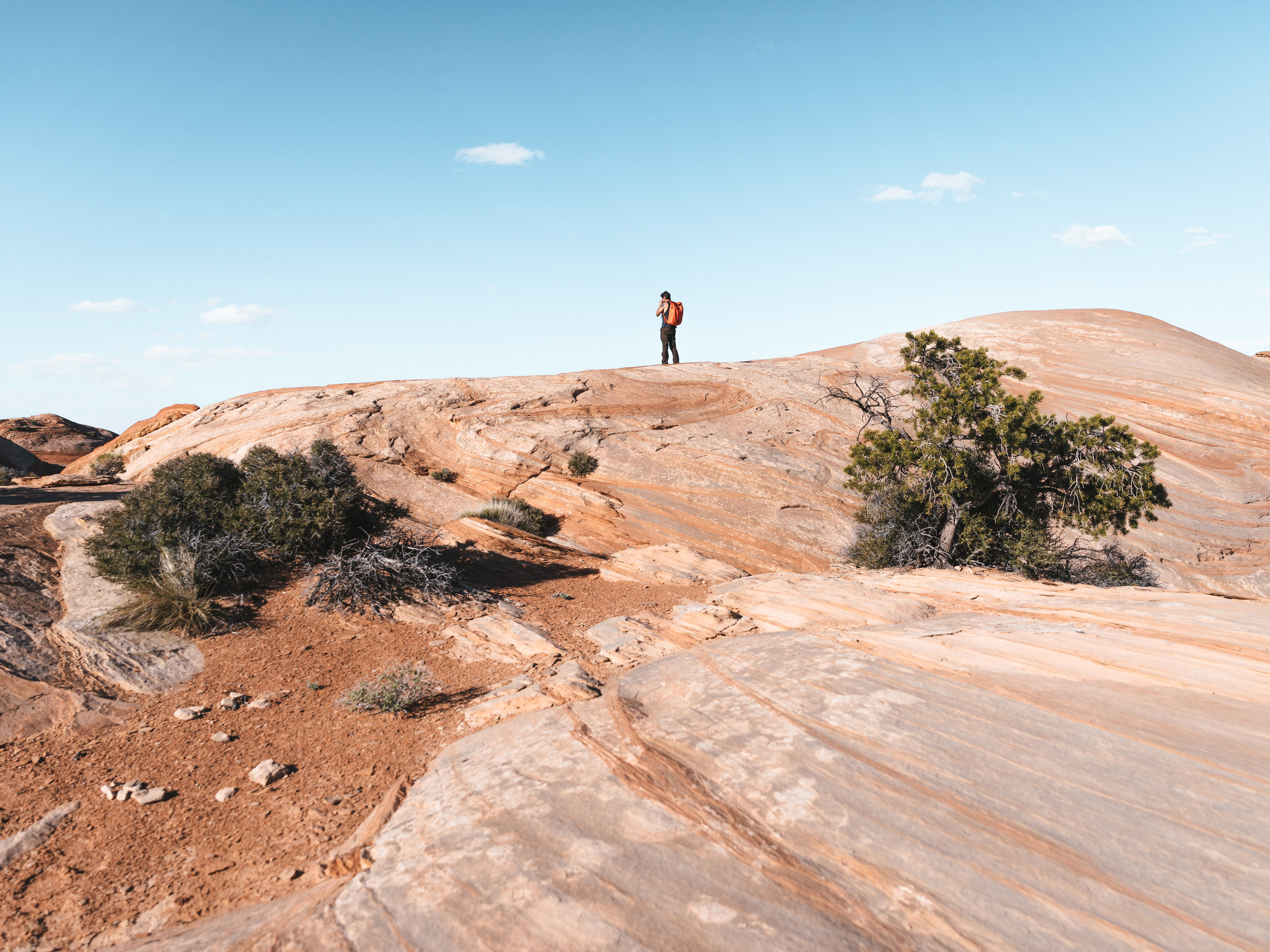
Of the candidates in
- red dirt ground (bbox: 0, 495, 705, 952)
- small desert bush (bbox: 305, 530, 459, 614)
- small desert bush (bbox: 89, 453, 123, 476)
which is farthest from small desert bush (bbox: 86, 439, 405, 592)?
small desert bush (bbox: 89, 453, 123, 476)

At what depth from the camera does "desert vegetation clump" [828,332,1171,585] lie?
556 inches

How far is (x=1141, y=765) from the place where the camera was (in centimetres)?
513

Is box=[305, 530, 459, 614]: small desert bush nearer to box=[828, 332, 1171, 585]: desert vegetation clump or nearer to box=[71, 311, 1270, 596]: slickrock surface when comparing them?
box=[71, 311, 1270, 596]: slickrock surface

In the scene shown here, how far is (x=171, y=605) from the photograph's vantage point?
10031 mm

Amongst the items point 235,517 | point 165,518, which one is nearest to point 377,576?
point 235,517

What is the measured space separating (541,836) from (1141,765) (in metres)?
4.63

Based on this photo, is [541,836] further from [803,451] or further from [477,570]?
[803,451]

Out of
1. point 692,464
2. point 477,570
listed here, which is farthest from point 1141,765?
point 692,464

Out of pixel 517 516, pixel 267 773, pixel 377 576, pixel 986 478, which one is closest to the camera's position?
pixel 267 773

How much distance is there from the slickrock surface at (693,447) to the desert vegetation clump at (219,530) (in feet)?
14.5

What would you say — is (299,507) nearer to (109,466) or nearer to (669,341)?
(109,466)

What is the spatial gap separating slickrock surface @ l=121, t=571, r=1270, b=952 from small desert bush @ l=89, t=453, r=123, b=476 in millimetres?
21569

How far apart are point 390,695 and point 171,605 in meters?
4.39

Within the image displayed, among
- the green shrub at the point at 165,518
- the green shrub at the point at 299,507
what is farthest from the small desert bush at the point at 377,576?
the green shrub at the point at 165,518
